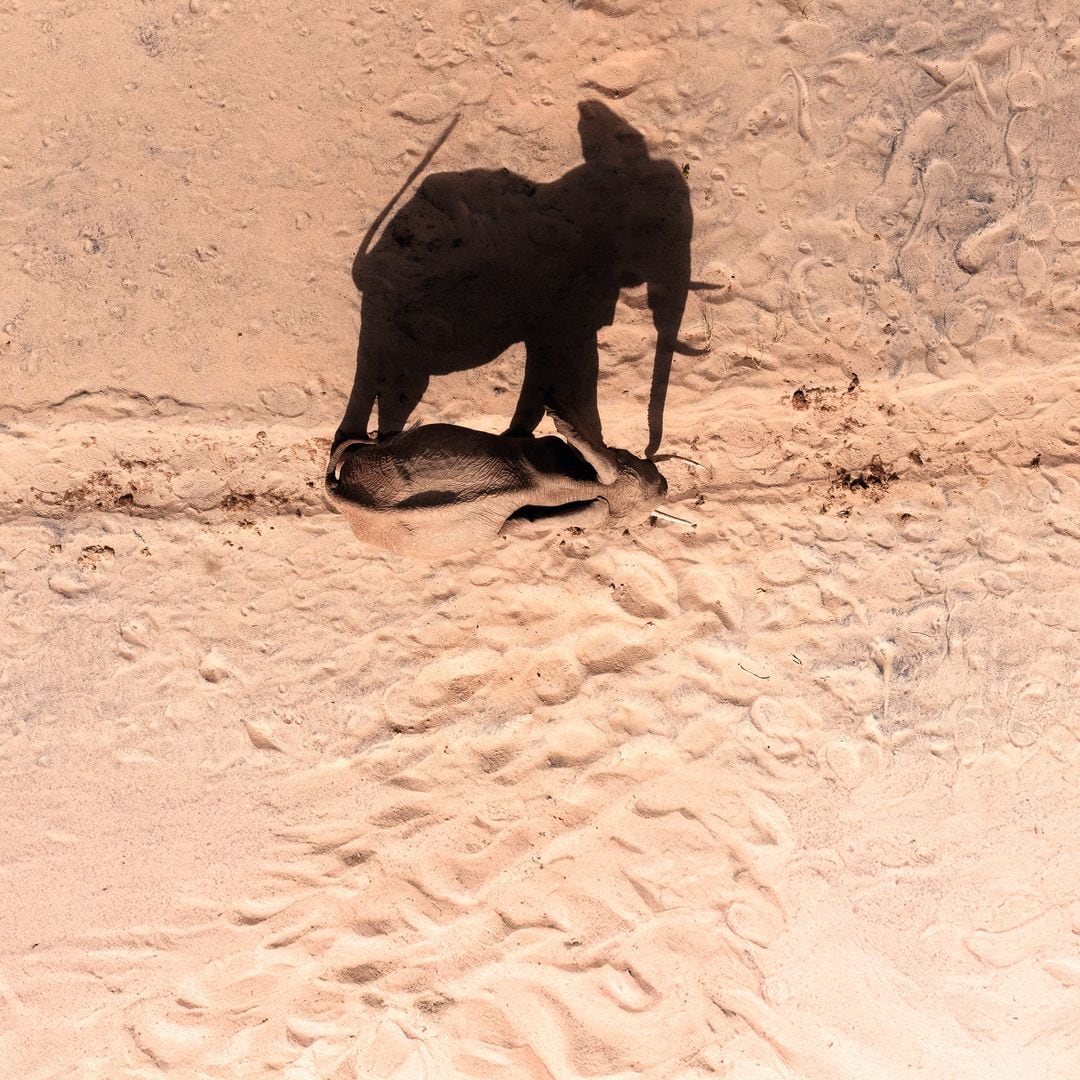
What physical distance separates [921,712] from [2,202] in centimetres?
644

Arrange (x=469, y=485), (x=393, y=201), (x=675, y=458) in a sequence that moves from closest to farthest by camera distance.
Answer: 1. (x=469, y=485)
2. (x=393, y=201)
3. (x=675, y=458)

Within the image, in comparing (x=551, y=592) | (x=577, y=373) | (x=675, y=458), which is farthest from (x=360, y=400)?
(x=675, y=458)

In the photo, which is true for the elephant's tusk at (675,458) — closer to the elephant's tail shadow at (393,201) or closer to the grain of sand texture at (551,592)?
the grain of sand texture at (551,592)

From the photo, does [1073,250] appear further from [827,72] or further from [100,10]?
[100,10]

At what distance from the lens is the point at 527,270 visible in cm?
506

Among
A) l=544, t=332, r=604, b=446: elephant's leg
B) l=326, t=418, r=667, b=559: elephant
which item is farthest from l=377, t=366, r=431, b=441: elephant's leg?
l=544, t=332, r=604, b=446: elephant's leg

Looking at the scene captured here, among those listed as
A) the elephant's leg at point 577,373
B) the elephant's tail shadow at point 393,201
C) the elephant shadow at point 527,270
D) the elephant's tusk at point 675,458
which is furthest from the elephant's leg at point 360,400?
the elephant's tusk at point 675,458

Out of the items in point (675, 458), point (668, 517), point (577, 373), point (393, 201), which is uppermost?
point (393, 201)

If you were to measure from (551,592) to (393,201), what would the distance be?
2.59 m

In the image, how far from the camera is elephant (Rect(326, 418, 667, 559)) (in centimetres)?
434

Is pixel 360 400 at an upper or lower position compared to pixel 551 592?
upper

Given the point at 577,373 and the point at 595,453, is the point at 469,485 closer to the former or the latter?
the point at 595,453

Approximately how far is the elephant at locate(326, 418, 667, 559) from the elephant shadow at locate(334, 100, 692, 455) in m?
0.49

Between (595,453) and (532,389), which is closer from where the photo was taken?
(595,453)
